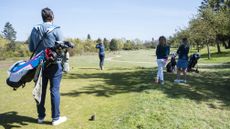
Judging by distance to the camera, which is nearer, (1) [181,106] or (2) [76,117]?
(2) [76,117]

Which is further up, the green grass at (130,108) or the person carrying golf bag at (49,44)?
the person carrying golf bag at (49,44)

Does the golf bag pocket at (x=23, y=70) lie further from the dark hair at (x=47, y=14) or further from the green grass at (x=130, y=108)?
the green grass at (x=130, y=108)

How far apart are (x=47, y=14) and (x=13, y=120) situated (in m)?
2.86

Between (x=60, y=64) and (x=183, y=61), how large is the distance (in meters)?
7.59

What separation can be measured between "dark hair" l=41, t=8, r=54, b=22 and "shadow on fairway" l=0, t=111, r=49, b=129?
257 centimetres

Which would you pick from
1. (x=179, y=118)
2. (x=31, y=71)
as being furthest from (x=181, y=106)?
(x=31, y=71)

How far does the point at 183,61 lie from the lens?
1316cm

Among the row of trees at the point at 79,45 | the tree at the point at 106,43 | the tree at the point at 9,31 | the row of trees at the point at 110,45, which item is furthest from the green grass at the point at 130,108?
the tree at the point at 9,31

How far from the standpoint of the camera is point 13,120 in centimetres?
750

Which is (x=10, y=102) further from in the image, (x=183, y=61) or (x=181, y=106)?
(x=183, y=61)

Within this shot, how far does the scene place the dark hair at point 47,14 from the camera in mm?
6668

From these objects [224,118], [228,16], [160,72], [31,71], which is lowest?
[224,118]

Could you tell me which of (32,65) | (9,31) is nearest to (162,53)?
(32,65)

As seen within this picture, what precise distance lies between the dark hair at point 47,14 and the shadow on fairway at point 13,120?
257cm
